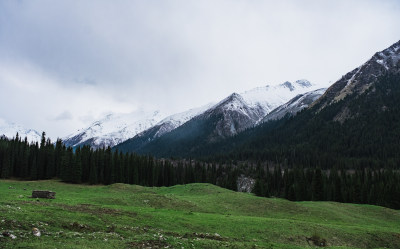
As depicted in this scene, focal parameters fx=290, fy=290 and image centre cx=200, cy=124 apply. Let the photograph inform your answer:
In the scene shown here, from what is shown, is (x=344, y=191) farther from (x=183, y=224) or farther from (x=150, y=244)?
(x=150, y=244)

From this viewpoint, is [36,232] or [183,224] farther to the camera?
[183,224]

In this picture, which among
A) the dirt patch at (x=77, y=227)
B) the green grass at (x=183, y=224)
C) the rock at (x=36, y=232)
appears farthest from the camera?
the dirt patch at (x=77, y=227)

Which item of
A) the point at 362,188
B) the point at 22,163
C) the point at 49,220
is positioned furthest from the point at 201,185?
the point at 22,163

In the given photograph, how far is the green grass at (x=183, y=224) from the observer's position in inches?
862

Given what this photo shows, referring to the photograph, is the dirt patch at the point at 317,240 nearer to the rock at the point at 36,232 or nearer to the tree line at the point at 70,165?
the rock at the point at 36,232

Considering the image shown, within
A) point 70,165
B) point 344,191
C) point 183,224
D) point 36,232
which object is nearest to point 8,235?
point 36,232

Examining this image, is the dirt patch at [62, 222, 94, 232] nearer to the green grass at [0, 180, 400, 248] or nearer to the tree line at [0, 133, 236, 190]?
the green grass at [0, 180, 400, 248]

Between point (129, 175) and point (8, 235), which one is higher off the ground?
point (129, 175)

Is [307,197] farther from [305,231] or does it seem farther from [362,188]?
[305,231]

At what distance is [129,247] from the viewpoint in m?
20.2

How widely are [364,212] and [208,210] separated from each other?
40036 mm

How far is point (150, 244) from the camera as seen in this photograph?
21.7 m

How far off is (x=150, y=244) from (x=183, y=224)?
14440 mm

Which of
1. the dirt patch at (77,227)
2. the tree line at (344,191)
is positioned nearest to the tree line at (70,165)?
the tree line at (344,191)
